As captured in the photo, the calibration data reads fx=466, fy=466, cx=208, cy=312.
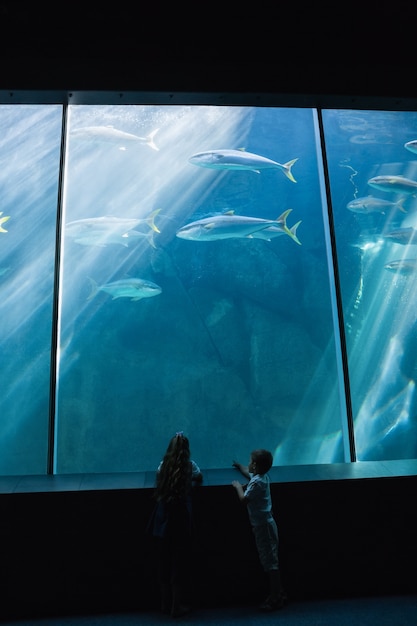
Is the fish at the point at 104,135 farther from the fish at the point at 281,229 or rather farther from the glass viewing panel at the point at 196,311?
the glass viewing panel at the point at 196,311

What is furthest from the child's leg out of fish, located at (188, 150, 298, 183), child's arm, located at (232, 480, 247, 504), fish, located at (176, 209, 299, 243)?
fish, located at (188, 150, 298, 183)

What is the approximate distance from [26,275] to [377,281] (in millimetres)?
7690

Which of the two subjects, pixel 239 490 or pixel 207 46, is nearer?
pixel 239 490

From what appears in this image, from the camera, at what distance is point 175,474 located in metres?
2.09

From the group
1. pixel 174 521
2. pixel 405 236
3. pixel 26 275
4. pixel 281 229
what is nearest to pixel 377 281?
pixel 405 236

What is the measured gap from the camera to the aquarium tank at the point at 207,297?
862 centimetres

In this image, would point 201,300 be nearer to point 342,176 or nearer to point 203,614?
point 342,176

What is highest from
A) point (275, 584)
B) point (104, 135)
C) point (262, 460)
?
point (104, 135)

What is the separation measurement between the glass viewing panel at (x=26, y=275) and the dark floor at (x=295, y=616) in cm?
665

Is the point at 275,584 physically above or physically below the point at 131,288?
below

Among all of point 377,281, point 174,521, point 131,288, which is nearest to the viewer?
point 174,521

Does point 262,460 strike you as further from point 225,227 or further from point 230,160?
point 230,160

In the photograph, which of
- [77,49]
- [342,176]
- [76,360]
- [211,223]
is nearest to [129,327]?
[76,360]

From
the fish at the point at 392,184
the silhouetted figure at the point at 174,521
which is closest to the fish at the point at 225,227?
the fish at the point at 392,184
